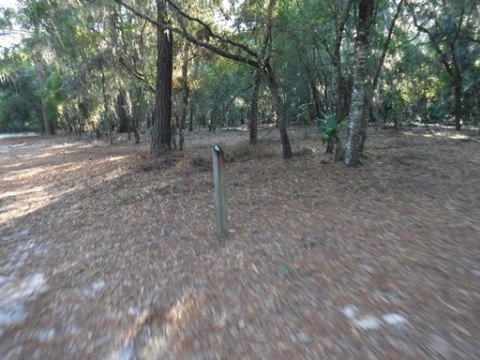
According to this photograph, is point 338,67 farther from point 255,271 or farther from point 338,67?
point 255,271

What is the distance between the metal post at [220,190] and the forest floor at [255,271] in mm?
184

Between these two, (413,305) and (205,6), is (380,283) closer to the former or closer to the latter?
(413,305)

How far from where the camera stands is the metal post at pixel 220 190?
4961 millimetres

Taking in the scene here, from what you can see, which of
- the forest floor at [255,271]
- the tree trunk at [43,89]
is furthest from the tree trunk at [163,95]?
the tree trunk at [43,89]

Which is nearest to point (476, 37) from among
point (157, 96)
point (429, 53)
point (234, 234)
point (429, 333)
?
point (429, 53)

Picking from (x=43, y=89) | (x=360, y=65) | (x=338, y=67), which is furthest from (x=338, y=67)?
(x=43, y=89)

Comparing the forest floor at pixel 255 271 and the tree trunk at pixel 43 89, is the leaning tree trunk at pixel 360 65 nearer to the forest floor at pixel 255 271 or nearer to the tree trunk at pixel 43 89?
the forest floor at pixel 255 271

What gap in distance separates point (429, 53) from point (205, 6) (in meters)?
19.1

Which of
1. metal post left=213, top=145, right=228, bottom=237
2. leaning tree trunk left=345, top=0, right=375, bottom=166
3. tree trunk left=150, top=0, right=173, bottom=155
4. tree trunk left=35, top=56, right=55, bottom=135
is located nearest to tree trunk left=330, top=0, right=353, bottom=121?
leaning tree trunk left=345, top=0, right=375, bottom=166

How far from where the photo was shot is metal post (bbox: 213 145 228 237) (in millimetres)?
4961

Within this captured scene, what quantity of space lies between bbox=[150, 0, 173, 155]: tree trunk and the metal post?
326 inches

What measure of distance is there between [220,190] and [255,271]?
4.38 feet

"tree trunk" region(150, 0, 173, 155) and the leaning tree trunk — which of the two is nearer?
the leaning tree trunk

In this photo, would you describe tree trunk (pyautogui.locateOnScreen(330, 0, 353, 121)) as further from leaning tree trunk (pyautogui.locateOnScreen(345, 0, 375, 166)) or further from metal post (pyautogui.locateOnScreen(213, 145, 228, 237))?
metal post (pyautogui.locateOnScreen(213, 145, 228, 237))
